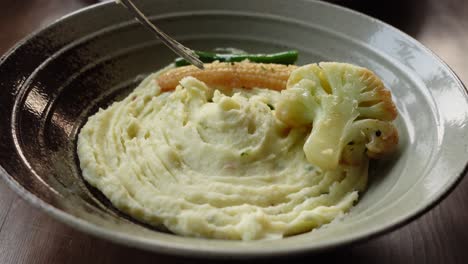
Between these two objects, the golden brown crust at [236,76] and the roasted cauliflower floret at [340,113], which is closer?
the roasted cauliflower floret at [340,113]

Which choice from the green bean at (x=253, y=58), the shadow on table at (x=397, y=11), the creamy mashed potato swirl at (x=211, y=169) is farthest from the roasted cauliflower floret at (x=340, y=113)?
the shadow on table at (x=397, y=11)

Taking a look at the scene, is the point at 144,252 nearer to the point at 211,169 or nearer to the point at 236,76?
the point at 211,169

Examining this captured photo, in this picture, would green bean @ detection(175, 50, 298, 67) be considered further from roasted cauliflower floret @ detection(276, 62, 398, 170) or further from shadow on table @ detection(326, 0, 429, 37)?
shadow on table @ detection(326, 0, 429, 37)

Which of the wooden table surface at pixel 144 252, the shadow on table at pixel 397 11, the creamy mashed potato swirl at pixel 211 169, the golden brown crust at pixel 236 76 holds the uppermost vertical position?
the shadow on table at pixel 397 11

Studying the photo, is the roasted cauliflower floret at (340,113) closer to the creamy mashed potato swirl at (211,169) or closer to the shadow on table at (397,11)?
the creamy mashed potato swirl at (211,169)

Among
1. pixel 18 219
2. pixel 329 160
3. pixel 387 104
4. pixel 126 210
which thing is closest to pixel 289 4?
pixel 387 104

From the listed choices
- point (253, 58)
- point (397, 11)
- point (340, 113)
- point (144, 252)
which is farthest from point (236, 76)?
point (397, 11)

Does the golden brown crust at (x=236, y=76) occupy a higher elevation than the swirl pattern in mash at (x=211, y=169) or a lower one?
higher
